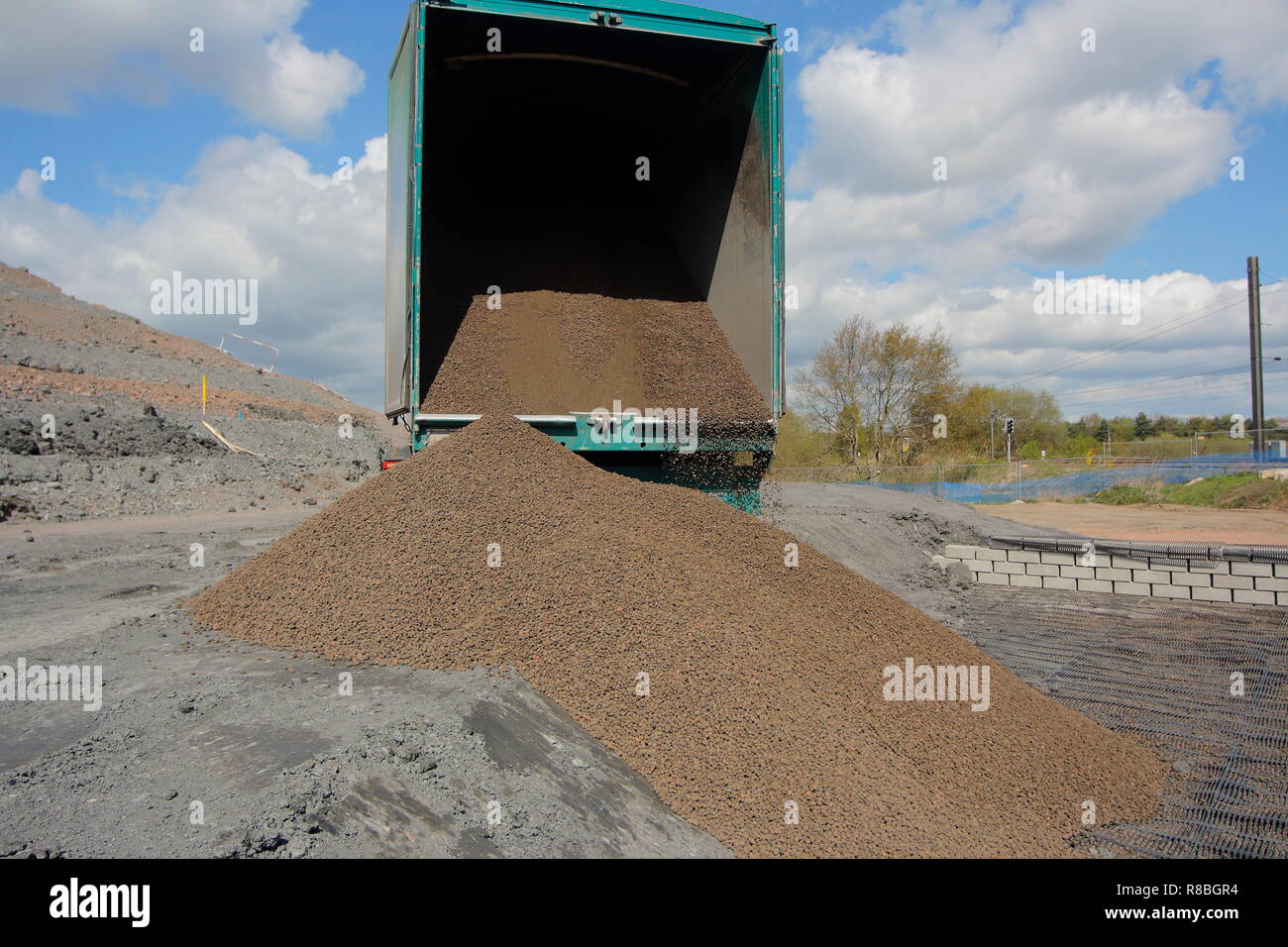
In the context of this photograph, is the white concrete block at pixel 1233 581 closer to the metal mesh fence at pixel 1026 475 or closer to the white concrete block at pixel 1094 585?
the white concrete block at pixel 1094 585

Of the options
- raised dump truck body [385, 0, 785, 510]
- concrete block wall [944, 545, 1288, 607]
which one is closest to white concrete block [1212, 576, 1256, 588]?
concrete block wall [944, 545, 1288, 607]

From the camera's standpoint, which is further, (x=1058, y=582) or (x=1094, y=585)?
(x=1058, y=582)

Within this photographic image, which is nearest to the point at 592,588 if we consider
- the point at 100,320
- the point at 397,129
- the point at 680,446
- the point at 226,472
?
the point at 680,446

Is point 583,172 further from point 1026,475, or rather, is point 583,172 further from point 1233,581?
point 1026,475

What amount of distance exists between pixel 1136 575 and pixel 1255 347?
2211 cm

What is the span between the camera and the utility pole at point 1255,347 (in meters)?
24.2

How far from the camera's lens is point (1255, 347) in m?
24.3

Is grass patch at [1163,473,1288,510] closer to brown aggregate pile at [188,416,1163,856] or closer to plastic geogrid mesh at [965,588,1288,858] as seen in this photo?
plastic geogrid mesh at [965,588,1288,858]

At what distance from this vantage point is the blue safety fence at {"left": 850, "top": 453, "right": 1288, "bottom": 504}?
23922 mm

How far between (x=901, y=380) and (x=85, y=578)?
89.9 feet

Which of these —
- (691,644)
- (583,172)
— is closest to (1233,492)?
(583,172)

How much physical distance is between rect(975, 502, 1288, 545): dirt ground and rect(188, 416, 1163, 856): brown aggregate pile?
12604 mm
